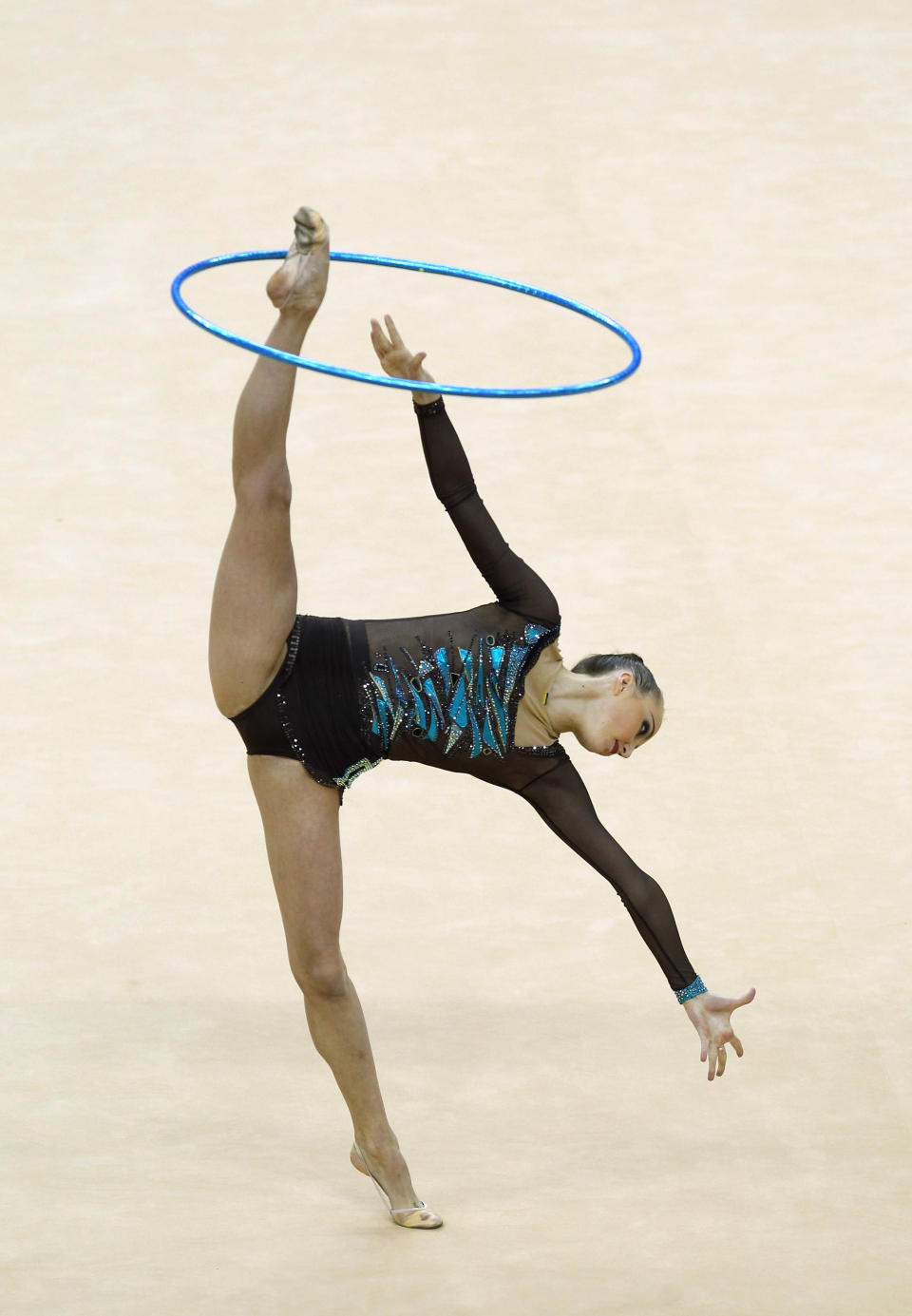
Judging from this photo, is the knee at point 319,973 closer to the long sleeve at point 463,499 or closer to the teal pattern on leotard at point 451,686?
the teal pattern on leotard at point 451,686

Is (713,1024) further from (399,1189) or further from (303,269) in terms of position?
(303,269)

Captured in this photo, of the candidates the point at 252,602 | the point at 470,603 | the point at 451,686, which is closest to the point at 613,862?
the point at 451,686

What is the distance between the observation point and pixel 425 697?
11.6ft

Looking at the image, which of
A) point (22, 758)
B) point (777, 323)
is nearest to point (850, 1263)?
point (22, 758)

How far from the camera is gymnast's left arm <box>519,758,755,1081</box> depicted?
358 cm

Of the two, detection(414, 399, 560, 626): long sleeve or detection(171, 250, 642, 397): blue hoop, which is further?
detection(414, 399, 560, 626): long sleeve

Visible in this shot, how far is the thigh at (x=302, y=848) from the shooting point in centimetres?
359

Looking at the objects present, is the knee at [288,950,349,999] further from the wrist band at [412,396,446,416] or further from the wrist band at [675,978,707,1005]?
the wrist band at [412,396,446,416]

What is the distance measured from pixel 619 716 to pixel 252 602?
72 centimetres

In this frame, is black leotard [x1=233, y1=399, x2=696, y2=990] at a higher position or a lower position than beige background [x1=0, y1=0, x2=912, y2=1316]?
higher

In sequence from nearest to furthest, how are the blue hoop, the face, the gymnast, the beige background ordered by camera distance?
the blue hoop
the gymnast
the face
the beige background

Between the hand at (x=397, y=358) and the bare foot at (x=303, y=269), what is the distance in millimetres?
131

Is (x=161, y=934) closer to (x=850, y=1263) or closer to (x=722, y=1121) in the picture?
(x=722, y=1121)

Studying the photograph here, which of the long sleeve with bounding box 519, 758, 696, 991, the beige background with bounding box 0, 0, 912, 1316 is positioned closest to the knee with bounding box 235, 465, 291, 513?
the long sleeve with bounding box 519, 758, 696, 991
